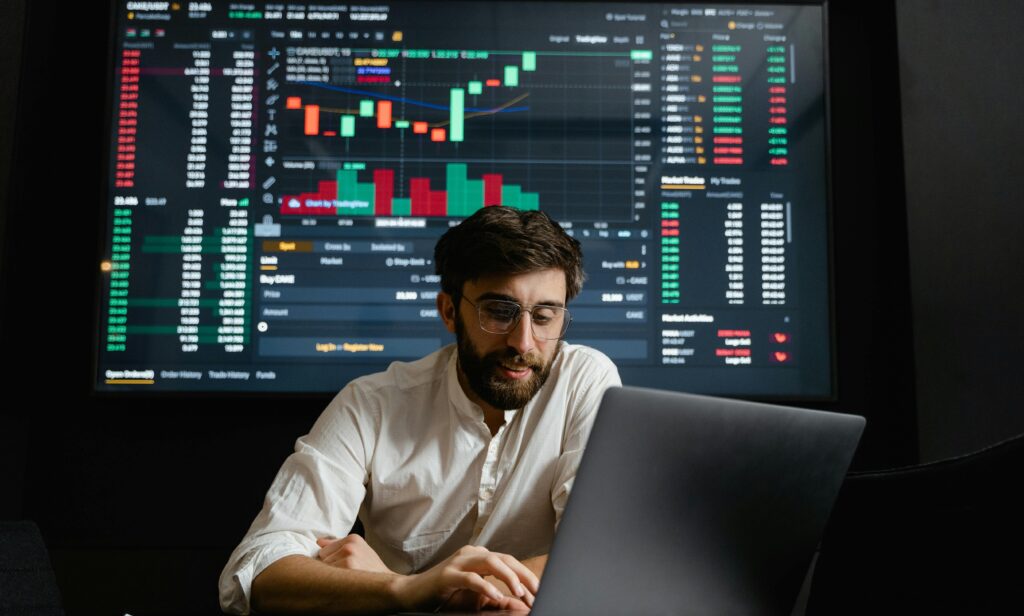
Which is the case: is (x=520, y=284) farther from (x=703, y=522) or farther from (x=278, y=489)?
(x=703, y=522)

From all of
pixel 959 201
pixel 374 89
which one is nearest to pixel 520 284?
pixel 374 89

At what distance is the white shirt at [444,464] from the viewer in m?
1.53

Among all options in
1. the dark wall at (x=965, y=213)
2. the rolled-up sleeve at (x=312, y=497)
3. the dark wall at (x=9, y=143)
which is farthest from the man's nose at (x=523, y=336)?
the dark wall at (x=9, y=143)

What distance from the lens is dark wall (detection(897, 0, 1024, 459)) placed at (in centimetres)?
218

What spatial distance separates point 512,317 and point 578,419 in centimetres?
25

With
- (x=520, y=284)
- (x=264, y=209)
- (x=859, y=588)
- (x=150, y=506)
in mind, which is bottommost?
(x=150, y=506)

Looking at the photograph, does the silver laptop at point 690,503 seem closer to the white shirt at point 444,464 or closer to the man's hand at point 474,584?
the man's hand at point 474,584

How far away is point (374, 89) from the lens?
2.26 m

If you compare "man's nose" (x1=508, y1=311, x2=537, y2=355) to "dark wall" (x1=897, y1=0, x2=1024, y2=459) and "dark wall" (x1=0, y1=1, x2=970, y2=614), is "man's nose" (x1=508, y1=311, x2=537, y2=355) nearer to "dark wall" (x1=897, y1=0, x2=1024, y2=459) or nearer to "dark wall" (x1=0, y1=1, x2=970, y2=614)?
"dark wall" (x1=0, y1=1, x2=970, y2=614)

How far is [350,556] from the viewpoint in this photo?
1255mm

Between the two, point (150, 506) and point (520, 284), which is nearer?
point (520, 284)

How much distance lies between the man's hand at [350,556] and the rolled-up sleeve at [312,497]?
0.17 feet

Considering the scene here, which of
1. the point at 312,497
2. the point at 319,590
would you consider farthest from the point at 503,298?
the point at 319,590

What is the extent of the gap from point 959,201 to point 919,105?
0.97ft
